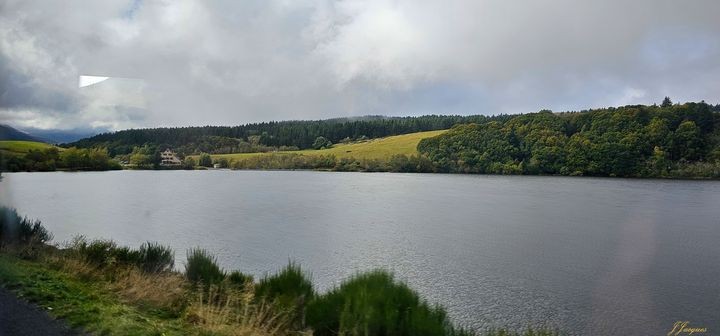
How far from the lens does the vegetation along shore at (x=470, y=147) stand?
176 feet

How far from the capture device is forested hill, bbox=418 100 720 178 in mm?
57219

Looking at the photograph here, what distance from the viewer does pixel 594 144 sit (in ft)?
222

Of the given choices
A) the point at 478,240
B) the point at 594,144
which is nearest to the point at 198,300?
the point at 478,240

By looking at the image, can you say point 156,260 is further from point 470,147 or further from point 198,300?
point 470,147

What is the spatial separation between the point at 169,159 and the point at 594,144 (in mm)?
54194

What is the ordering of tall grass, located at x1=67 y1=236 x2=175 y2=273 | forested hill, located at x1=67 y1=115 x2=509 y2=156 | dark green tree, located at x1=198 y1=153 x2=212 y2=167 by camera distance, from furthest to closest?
dark green tree, located at x1=198 y1=153 x2=212 y2=167, forested hill, located at x1=67 y1=115 x2=509 y2=156, tall grass, located at x1=67 y1=236 x2=175 y2=273

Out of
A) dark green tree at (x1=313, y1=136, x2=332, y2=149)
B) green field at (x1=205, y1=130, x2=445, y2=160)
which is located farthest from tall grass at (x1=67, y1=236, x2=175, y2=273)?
dark green tree at (x1=313, y1=136, x2=332, y2=149)

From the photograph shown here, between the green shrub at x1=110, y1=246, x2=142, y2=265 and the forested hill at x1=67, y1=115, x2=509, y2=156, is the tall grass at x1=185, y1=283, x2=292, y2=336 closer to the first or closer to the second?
the green shrub at x1=110, y1=246, x2=142, y2=265

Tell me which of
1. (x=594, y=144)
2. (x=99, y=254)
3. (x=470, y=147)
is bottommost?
(x=99, y=254)

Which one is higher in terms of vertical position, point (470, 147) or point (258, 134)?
point (258, 134)

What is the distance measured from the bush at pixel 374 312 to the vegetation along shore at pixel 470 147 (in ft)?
101

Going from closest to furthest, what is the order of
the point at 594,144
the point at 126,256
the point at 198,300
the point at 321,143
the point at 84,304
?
the point at 84,304 < the point at 198,300 < the point at 126,256 < the point at 594,144 < the point at 321,143

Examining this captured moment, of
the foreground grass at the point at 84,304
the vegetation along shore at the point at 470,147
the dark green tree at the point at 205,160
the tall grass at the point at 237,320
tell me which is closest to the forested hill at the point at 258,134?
the vegetation along shore at the point at 470,147

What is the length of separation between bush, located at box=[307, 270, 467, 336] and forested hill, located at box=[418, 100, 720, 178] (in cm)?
6016
